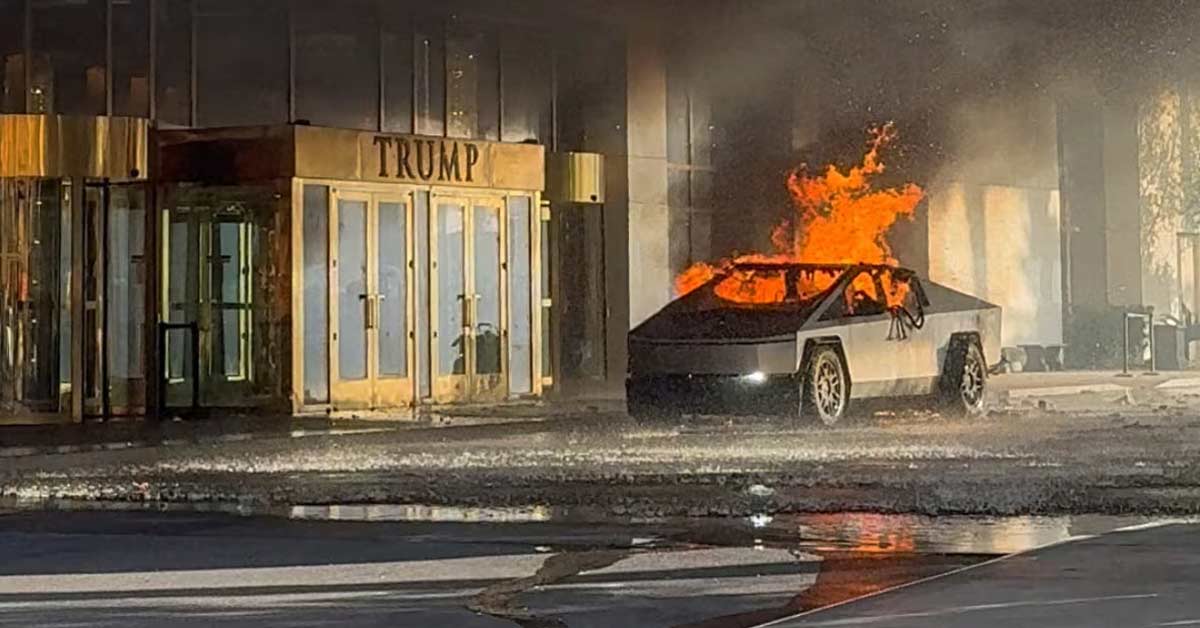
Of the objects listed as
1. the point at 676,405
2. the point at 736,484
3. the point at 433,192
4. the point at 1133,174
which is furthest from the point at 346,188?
the point at 1133,174

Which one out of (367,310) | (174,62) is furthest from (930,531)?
(174,62)

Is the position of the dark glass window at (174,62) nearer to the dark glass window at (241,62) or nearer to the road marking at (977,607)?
the dark glass window at (241,62)

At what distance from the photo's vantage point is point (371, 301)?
26375 mm

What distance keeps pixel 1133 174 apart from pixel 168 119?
22.9 meters

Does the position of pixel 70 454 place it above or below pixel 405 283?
below

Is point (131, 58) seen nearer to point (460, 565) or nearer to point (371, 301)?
point (371, 301)

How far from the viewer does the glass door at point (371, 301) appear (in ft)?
84.9

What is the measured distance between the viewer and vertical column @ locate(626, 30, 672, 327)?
31047mm

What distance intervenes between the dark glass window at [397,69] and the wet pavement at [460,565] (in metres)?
15.6

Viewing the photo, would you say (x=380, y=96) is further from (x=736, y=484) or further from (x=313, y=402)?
(x=736, y=484)

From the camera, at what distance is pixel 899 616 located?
8445 millimetres

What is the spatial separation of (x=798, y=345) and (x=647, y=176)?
10.7 meters

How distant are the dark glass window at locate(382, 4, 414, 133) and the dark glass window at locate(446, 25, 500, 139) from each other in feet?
2.45

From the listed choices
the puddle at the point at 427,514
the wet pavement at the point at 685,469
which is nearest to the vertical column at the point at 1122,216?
the wet pavement at the point at 685,469
